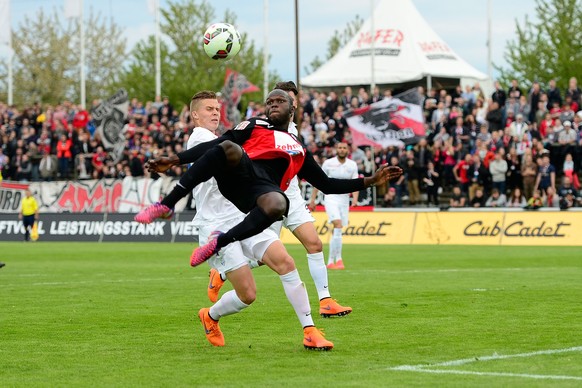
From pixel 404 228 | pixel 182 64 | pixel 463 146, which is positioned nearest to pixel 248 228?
pixel 404 228

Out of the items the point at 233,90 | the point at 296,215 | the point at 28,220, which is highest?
the point at 233,90

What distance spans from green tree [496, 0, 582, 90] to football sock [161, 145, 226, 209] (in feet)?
141

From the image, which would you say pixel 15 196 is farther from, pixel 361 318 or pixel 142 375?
pixel 142 375

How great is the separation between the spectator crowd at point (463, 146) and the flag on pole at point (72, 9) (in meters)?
11.8

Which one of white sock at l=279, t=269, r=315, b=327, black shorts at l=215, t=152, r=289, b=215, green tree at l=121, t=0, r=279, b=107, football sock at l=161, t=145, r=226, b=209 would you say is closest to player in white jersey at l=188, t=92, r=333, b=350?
white sock at l=279, t=269, r=315, b=327

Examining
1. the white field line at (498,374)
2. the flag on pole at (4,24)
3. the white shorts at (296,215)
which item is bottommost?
the white field line at (498,374)

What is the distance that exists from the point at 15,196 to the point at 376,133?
15951 mm

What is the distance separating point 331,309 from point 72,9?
→ 43.4 meters

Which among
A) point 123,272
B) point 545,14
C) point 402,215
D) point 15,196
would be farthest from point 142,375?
point 545,14

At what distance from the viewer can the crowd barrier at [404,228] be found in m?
32.5

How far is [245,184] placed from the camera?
10.0 m

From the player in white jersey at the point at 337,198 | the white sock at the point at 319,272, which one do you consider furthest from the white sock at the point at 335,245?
the white sock at the point at 319,272

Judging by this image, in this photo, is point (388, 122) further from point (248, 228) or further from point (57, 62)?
point (57, 62)

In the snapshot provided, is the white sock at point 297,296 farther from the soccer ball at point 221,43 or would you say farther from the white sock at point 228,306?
the soccer ball at point 221,43
